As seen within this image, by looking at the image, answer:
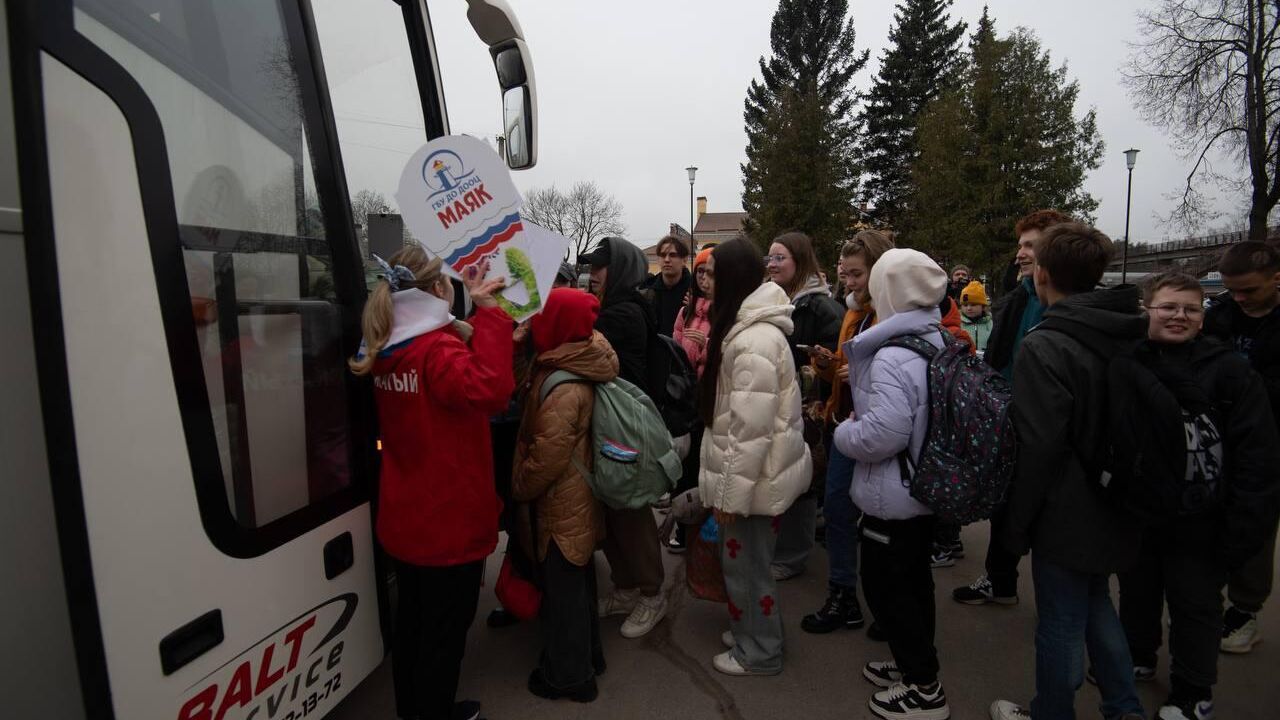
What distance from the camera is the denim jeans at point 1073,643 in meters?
2.40

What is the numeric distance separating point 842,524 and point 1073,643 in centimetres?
125

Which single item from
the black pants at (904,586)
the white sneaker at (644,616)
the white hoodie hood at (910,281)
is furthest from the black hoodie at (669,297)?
the black pants at (904,586)

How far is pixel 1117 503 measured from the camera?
2289 mm

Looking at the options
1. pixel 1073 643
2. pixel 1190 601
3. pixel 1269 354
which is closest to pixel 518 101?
pixel 1073 643

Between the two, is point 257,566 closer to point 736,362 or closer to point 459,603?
point 459,603

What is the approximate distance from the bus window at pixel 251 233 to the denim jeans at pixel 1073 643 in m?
2.66

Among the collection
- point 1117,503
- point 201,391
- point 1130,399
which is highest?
point 201,391

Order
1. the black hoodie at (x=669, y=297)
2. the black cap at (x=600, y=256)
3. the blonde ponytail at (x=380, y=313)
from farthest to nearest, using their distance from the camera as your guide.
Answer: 1. the black hoodie at (x=669, y=297)
2. the black cap at (x=600, y=256)
3. the blonde ponytail at (x=380, y=313)

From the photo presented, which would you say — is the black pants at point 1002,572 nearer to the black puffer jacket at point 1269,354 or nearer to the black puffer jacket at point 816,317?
the black puffer jacket at point 1269,354

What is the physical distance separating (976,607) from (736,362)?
2.35 m

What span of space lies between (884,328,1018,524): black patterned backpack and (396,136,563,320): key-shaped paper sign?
163 cm

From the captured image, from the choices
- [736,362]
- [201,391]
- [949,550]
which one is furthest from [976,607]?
[201,391]

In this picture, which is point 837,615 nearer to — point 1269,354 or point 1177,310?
point 1177,310

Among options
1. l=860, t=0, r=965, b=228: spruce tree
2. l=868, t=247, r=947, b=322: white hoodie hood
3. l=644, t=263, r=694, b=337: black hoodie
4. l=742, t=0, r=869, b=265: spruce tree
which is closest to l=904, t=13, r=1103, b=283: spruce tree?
l=742, t=0, r=869, b=265: spruce tree
